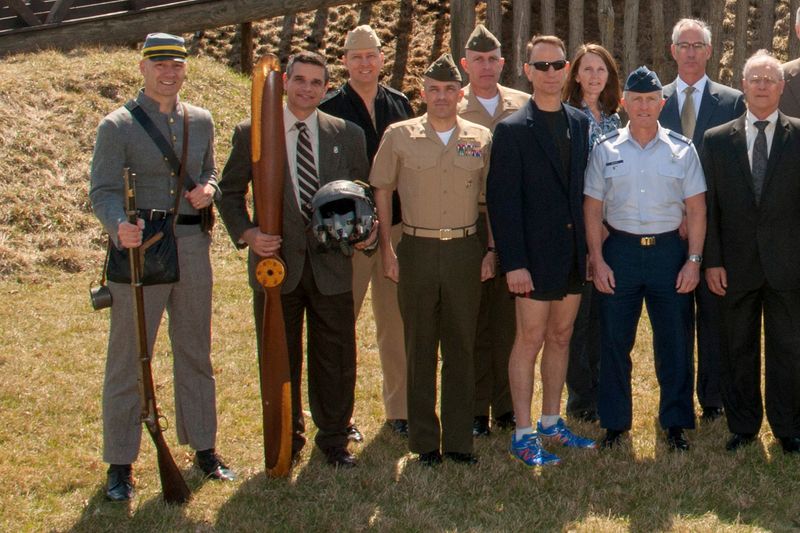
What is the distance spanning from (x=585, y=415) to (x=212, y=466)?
2.12 meters

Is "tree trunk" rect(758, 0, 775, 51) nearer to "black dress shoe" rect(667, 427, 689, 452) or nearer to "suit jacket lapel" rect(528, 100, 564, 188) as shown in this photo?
"black dress shoe" rect(667, 427, 689, 452)

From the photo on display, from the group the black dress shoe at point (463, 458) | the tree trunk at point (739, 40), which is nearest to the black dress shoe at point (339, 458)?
the black dress shoe at point (463, 458)

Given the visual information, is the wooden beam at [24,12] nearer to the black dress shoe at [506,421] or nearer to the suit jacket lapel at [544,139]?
the black dress shoe at [506,421]

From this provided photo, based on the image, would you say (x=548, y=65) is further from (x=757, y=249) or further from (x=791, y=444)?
(x=791, y=444)

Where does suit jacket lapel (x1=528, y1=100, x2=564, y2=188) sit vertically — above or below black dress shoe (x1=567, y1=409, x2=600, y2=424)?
above

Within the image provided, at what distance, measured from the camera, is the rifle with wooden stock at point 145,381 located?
4613mm

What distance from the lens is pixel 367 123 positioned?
19.1 ft

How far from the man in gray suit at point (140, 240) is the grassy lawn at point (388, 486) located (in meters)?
0.26

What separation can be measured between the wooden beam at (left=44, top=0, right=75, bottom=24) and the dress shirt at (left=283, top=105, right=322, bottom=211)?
791cm

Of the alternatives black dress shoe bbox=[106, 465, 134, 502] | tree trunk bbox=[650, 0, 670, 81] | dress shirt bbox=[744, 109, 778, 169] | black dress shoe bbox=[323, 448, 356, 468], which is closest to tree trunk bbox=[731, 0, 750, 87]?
tree trunk bbox=[650, 0, 670, 81]

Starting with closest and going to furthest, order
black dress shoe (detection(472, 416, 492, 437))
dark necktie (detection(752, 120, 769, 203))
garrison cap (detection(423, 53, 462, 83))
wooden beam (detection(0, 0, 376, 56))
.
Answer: garrison cap (detection(423, 53, 462, 83))
dark necktie (detection(752, 120, 769, 203))
black dress shoe (detection(472, 416, 492, 437))
wooden beam (detection(0, 0, 376, 56))

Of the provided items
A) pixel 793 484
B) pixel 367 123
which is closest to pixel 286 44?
pixel 367 123

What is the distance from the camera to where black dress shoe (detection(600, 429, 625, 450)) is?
5.48 m

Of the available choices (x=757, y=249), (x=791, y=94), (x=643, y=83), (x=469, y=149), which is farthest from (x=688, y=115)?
(x=469, y=149)
